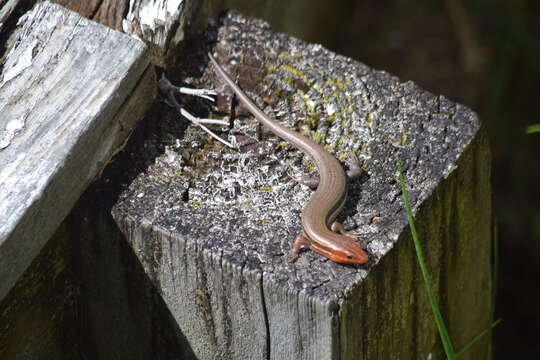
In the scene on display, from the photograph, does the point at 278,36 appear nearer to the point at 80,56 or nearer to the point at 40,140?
the point at 80,56

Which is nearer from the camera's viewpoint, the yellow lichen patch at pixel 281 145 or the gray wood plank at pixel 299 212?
the gray wood plank at pixel 299 212

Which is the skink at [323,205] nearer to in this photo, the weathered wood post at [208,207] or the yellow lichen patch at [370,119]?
the weathered wood post at [208,207]

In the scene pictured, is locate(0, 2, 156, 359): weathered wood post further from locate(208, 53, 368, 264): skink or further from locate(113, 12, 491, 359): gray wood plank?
locate(208, 53, 368, 264): skink

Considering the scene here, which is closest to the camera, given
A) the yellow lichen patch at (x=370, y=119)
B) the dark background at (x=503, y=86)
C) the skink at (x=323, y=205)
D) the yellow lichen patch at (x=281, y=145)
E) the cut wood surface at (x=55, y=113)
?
the cut wood surface at (x=55, y=113)

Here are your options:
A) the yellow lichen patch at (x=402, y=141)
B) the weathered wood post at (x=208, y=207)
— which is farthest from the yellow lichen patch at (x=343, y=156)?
the yellow lichen patch at (x=402, y=141)

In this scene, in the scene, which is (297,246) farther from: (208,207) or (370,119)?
(370,119)
